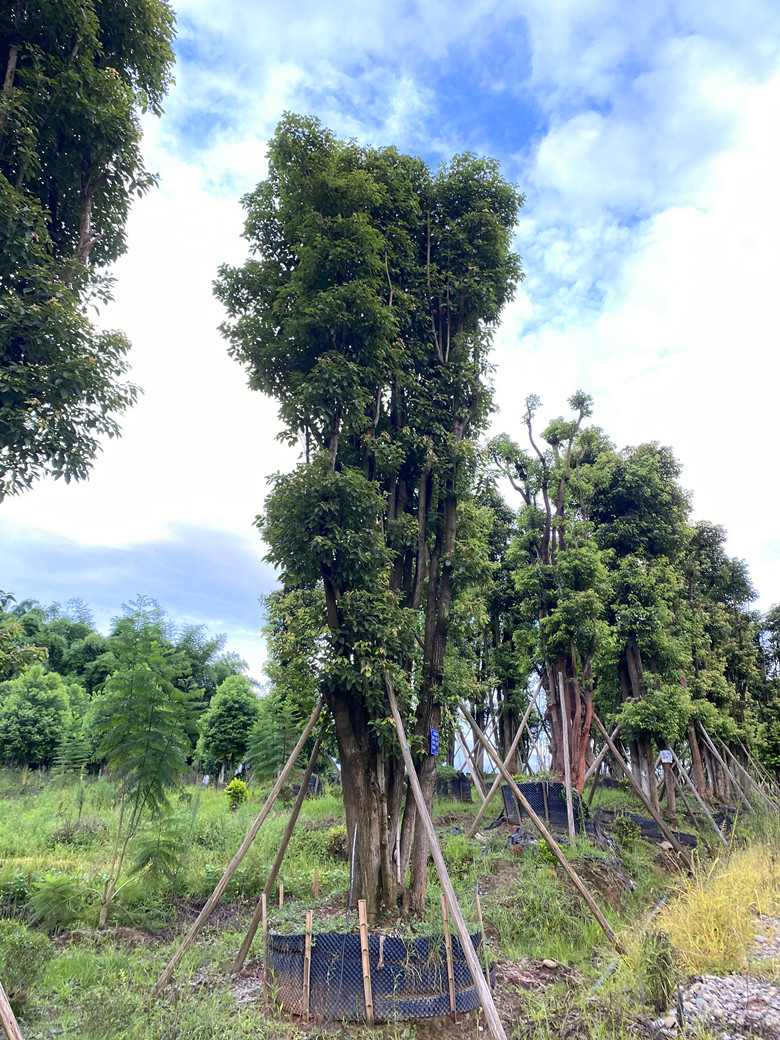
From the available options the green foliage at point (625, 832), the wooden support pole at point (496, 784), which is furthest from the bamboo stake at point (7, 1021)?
the green foliage at point (625, 832)

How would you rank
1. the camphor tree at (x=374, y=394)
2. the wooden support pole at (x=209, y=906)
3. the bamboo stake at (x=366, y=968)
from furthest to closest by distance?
the camphor tree at (x=374, y=394)
the wooden support pole at (x=209, y=906)
the bamboo stake at (x=366, y=968)

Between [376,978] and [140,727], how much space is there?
4310mm

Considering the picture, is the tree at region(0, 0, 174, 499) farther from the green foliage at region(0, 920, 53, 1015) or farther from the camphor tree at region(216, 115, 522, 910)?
the green foliage at region(0, 920, 53, 1015)

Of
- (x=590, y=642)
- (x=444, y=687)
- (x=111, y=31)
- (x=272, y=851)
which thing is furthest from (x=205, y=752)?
(x=111, y=31)

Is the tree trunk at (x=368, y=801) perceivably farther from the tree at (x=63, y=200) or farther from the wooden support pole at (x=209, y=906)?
the tree at (x=63, y=200)

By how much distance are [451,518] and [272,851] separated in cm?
689

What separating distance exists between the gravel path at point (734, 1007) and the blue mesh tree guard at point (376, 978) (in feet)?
5.79

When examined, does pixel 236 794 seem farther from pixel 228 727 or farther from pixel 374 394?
pixel 374 394

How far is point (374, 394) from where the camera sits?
865 cm

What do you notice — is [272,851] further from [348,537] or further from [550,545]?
[550,545]

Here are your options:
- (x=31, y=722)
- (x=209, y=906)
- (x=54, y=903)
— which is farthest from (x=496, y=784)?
(x=31, y=722)

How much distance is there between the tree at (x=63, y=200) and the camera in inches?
243

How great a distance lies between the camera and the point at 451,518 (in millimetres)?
8664

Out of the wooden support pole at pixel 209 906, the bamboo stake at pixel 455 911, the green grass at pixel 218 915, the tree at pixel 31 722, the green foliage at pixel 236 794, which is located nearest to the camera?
the bamboo stake at pixel 455 911
